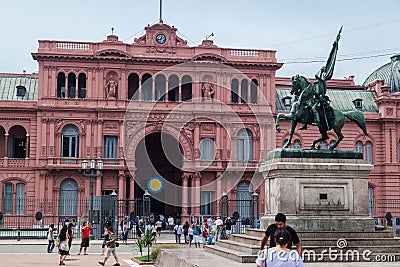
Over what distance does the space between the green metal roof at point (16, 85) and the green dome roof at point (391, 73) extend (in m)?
33.2

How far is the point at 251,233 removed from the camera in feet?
62.0

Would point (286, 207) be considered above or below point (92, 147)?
below

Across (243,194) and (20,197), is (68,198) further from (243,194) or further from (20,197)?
(243,194)

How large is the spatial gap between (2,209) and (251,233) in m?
34.9

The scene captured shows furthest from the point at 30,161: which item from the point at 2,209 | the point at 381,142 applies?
the point at 381,142

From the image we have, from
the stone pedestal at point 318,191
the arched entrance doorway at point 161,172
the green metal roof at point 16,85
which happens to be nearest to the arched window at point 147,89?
the arched entrance doorway at point 161,172

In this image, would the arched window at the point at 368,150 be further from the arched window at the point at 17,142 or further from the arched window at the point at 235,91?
the arched window at the point at 17,142

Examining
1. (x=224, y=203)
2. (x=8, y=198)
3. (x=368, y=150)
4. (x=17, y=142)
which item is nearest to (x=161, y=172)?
(x=224, y=203)

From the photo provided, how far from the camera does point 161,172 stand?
5469 centimetres

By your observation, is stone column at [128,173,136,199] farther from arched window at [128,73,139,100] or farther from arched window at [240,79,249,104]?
arched window at [240,79,249,104]

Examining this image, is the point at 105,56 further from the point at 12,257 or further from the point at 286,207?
the point at 286,207

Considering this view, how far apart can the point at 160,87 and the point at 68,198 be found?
467 inches

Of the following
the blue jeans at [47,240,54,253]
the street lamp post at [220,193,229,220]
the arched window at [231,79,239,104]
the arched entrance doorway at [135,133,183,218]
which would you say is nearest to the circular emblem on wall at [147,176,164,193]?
the arched entrance doorway at [135,133,183,218]

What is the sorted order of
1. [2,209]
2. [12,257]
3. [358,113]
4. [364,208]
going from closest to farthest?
[364,208] → [358,113] → [12,257] → [2,209]
